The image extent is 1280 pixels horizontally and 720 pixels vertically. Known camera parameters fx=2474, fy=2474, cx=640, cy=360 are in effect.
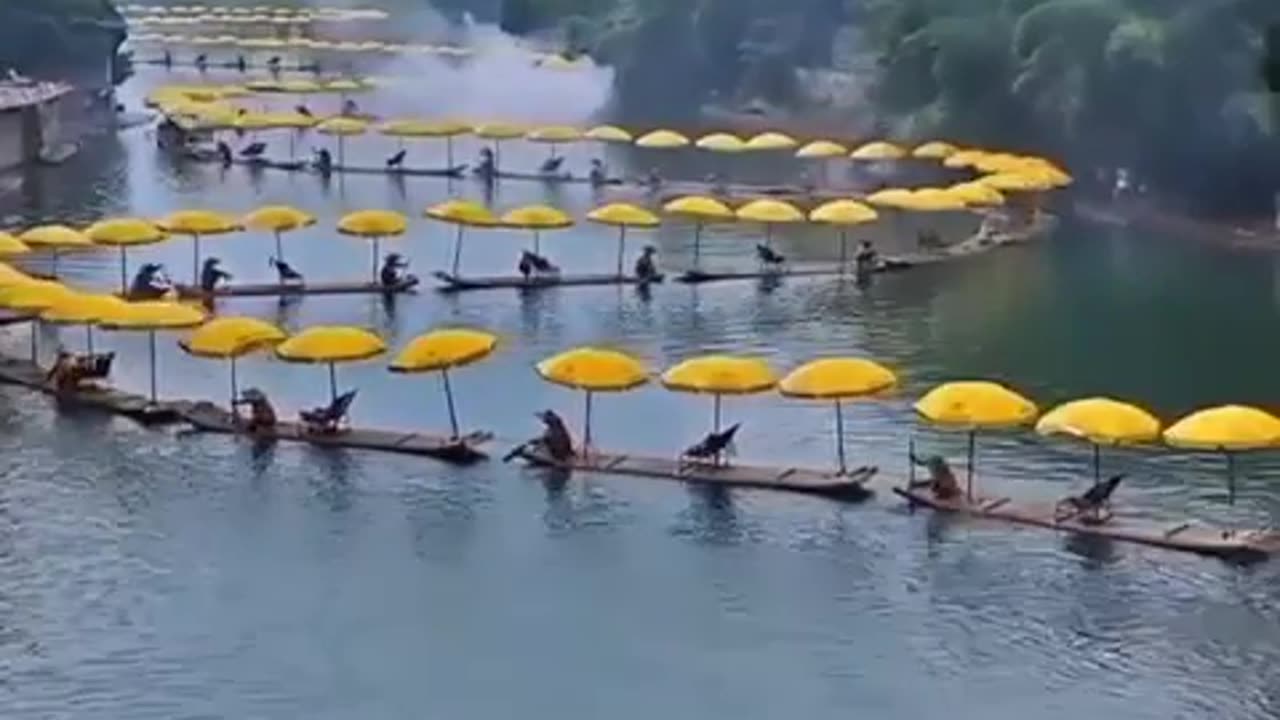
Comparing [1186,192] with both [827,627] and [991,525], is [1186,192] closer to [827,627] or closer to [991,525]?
[991,525]

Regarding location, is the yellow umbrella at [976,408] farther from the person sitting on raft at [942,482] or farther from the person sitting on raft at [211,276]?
the person sitting on raft at [211,276]

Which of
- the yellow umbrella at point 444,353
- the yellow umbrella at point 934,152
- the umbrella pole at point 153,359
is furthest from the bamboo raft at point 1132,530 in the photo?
the yellow umbrella at point 934,152

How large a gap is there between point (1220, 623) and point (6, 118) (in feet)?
179

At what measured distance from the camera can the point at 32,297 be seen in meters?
42.9

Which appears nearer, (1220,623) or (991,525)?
(1220,623)

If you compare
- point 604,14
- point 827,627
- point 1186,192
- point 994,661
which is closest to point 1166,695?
point 994,661

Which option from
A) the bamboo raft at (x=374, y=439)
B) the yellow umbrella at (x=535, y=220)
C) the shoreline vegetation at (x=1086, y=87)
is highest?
the shoreline vegetation at (x=1086, y=87)

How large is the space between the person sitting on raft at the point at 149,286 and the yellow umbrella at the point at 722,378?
57.5ft

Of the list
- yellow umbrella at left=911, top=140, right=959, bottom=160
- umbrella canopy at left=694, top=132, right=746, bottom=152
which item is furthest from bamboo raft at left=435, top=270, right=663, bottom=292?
umbrella canopy at left=694, top=132, right=746, bottom=152

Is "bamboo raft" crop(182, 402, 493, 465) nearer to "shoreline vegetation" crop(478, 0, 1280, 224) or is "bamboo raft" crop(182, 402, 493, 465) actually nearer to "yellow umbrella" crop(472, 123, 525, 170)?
"shoreline vegetation" crop(478, 0, 1280, 224)

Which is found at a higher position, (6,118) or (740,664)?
(6,118)

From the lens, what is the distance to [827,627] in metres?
29.6

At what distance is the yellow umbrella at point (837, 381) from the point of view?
35.7m

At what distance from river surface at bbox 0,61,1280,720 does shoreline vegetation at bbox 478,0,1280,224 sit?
16484 mm
